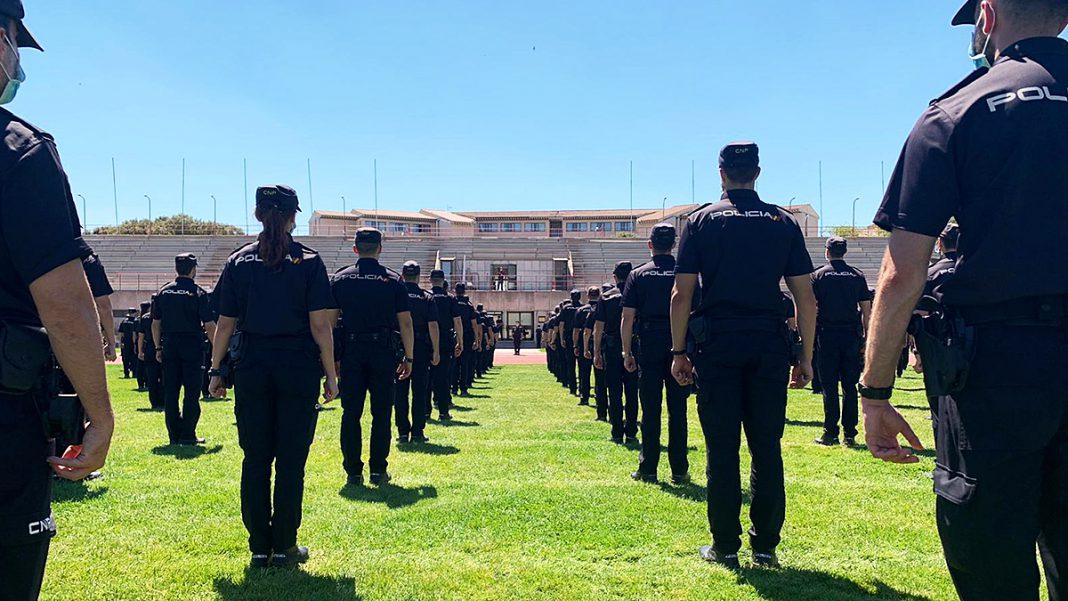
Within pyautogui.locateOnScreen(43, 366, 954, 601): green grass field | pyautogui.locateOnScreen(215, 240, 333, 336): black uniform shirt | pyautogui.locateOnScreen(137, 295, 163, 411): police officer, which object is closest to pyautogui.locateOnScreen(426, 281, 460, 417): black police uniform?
pyautogui.locateOnScreen(43, 366, 954, 601): green grass field

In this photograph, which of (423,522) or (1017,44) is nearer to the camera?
(1017,44)

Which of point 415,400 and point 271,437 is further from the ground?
point 271,437

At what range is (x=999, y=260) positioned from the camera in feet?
7.29

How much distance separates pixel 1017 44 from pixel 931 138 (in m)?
0.48

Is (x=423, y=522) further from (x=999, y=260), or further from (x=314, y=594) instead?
(x=999, y=260)

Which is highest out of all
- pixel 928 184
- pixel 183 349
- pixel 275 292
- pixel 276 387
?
pixel 928 184

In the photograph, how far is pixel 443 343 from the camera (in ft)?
42.5

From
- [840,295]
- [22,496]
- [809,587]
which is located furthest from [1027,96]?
[840,295]

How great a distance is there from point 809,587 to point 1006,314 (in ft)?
8.10

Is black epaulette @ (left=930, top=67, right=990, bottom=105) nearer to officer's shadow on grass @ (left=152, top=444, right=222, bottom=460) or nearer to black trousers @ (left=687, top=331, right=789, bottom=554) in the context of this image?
black trousers @ (left=687, top=331, right=789, bottom=554)

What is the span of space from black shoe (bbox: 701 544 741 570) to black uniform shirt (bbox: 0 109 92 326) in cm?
385

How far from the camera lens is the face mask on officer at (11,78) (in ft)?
7.74

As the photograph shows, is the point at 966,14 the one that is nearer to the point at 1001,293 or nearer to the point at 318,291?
the point at 1001,293

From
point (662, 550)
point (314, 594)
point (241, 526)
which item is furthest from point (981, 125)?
point (241, 526)
